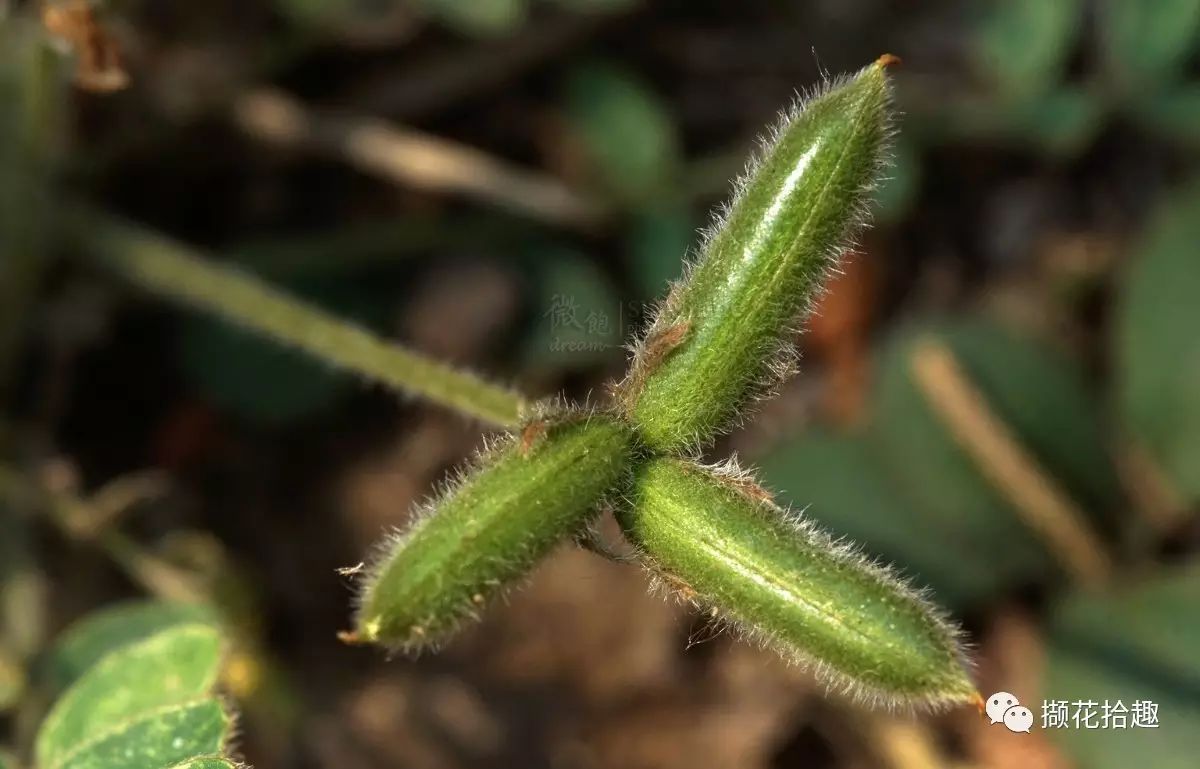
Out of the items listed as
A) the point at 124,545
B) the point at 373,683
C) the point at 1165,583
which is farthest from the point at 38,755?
the point at 1165,583

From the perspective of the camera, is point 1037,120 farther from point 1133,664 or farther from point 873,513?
point 1133,664

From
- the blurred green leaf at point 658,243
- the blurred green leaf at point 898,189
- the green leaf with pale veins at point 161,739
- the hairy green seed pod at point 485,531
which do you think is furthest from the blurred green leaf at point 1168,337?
the green leaf with pale veins at point 161,739

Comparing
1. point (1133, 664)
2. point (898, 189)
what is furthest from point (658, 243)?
point (1133, 664)

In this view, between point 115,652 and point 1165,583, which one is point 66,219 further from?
point 1165,583

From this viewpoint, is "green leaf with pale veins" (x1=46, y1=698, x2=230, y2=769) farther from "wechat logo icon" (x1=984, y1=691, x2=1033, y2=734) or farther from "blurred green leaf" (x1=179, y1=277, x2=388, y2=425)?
"wechat logo icon" (x1=984, y1=691, x2=1033, y2=734)

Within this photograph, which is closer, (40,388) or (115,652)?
(115,652)

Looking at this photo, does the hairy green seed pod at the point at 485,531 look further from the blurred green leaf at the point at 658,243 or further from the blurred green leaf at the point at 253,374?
the blurred green leaf at the point at 253,374

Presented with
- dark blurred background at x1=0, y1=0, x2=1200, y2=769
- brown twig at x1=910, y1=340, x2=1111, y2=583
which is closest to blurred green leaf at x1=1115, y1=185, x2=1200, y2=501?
dark blurred background at x1=0, y1=0, x2=1200, y2=769
